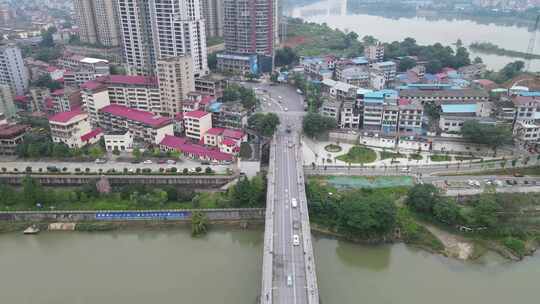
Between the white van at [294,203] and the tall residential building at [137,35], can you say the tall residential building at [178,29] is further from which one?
the white van at [294,203]

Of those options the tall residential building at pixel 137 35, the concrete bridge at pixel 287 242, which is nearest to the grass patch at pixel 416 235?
the concrete bridge at pixel 287 242

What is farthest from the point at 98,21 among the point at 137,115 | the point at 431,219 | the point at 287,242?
the point at 431,219

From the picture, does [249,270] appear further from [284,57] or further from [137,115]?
[284,57]

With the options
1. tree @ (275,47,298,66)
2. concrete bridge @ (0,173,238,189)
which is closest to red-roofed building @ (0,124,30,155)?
concrete bridge @ (0,173,238,189)

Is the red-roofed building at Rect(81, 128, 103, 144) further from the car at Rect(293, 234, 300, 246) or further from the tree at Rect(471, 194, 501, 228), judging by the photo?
the tree at Rect(471, 194, 501, 228)

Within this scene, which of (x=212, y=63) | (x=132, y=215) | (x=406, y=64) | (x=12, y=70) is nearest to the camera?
(x=132, y=215)

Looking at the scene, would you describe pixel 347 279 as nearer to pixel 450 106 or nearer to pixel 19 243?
pixel 19 243

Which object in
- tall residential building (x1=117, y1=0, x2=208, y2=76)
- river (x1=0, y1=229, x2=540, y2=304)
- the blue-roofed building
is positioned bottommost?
river (x1=0, y1=229, x2=540, y2=304)
